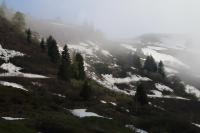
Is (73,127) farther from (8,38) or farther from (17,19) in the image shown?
(17,19)

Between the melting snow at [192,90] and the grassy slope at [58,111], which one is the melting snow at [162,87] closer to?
the melting snow at [192,90]

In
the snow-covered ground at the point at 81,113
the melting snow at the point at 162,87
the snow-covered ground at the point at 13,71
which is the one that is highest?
the snow-covered ground at the point at 13,71

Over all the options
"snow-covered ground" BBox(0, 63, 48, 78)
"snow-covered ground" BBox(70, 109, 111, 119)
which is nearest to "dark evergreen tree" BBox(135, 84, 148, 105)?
"snow-covered ground" BBox(0, 63, 48, 78)

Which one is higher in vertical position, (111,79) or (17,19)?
(17,19)

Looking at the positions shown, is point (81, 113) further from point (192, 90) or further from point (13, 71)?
point (192, 90)

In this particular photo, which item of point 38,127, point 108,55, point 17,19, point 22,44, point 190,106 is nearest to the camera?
point 38,127

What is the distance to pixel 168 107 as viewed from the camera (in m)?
104

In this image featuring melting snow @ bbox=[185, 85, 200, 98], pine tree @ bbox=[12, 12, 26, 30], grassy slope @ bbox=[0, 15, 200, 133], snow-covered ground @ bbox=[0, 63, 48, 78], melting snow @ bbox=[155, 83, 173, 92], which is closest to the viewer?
grassy slope @ bbox=[0, 15, 200, 133]

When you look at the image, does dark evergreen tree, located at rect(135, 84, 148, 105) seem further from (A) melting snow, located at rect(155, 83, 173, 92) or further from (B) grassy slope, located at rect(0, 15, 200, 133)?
(A) melting snow, located at rect(155, 83, 173, 92)

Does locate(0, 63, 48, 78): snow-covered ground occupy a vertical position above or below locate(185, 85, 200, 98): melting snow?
above

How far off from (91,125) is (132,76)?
106628 millimetres

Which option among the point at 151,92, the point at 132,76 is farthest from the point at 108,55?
the point at 151,92

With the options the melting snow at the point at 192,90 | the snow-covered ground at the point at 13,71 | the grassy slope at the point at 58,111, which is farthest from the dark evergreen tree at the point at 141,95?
the melting snow at the point at 192,90

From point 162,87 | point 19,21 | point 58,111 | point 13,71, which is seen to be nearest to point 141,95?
point 13,71
